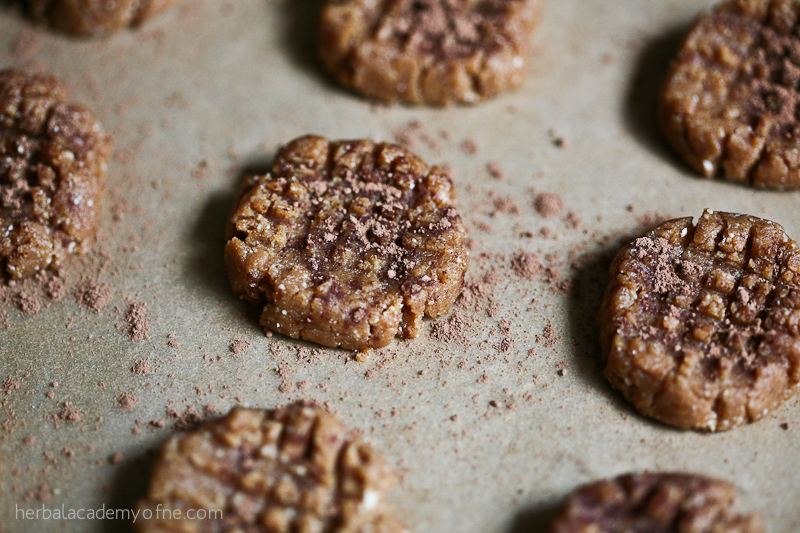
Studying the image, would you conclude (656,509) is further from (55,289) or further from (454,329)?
(55,289)


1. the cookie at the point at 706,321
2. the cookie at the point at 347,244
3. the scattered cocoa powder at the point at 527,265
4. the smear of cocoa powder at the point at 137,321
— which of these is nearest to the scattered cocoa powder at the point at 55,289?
the smear of cocoa powder at the point at 137,321

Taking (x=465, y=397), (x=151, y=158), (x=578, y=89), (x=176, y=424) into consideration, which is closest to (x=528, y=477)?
(x=465, y=397)

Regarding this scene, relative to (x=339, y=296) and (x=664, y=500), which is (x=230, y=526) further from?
(x=664, y=500)

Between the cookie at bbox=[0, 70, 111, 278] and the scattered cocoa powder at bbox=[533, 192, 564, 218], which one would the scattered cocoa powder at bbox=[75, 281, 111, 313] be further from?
the scattered cocoa powder at bbox=[533, 192, 564, 218]

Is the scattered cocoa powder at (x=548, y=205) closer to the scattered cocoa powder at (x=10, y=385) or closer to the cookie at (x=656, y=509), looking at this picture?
the cookie at (x=656, y=509)

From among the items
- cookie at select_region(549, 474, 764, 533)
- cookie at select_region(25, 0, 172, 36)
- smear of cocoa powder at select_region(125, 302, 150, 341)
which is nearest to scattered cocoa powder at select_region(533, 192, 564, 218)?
cookie at select_region(549, 474, 764, 533)

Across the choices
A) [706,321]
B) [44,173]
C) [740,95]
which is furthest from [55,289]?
[740,95]
